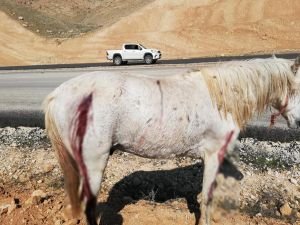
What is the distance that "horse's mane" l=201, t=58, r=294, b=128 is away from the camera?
512 centimetres

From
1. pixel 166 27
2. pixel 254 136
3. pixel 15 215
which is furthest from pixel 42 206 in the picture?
pixel 166 27

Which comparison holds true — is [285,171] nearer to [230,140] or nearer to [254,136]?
[254,136]

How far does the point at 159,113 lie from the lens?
4871 mm

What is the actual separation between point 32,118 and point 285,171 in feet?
22.8

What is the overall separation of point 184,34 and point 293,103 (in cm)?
3453

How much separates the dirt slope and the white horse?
29.4 meters

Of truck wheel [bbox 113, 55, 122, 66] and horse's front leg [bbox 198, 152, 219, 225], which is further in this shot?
truck wheel [bbox 113, 55, 122, 66]

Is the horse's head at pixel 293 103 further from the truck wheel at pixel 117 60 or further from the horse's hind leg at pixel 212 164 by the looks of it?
the truck wheel at pixel 117 60

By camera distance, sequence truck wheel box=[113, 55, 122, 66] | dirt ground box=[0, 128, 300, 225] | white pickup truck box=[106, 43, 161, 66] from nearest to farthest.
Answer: dirt ground box=[0, 128, 300, 225] < white pickup truck box=[106, 43, 161, 66] < truck wheel box=[113, 55, 122, 66]

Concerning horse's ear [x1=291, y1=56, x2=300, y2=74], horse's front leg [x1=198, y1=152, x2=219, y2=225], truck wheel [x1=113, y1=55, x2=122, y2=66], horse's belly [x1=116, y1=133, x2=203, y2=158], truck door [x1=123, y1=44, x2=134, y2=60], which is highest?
horse's ear [x1=291, y1=56, x2=300, y2=74]

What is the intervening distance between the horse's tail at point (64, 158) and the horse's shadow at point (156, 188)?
1.04 metres

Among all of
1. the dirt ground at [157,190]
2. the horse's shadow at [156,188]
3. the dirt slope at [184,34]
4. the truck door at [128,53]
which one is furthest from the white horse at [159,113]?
the dirt slope at [184,34]

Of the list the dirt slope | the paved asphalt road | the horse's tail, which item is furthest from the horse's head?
the dirt slope

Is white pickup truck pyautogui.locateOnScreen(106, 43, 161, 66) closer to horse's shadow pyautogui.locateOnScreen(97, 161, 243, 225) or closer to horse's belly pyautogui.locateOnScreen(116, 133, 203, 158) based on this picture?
horse's shadow pyautogui.locateOnScreen(97, 161, 243, 225)
